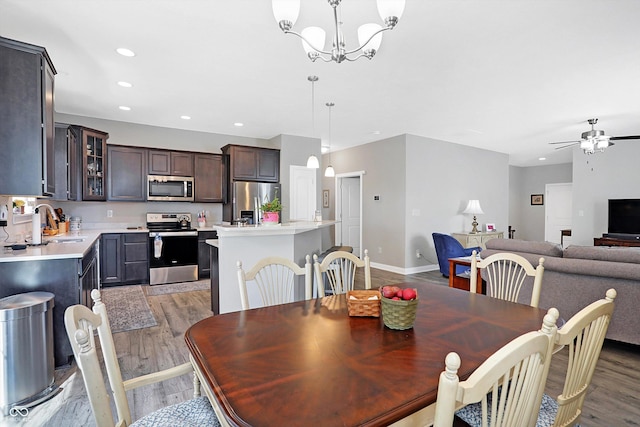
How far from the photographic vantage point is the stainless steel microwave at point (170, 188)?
5391 mm

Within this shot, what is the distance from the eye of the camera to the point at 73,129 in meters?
4.56

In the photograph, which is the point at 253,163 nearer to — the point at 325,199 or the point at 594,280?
the point at 325,199

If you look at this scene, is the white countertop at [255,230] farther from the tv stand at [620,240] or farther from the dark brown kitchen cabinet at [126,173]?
the tv stand at [620,240]

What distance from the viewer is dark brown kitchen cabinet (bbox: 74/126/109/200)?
186 inches

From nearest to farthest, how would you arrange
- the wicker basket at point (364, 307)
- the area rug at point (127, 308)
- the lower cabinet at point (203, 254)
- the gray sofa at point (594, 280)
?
the wicker basket at point (364, 307)
the gray sofa at point (594, 280)
the area rug at point (127, 308)
the lower cabinet at point (203, 254)

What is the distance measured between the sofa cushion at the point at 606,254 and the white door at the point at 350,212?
4.99 meters

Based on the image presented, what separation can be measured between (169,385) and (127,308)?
2.10 meters

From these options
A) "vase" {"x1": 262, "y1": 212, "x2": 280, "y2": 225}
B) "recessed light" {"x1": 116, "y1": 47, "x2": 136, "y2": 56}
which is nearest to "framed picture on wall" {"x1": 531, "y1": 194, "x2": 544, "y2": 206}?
"vase" {"x1": 262, "y1": 212, "x2": 280, "y2": 225}

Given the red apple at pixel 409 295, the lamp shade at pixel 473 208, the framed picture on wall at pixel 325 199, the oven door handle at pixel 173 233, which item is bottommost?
the oven door handle at pixel 173 233

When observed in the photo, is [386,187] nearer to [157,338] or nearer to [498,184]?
[498,184]

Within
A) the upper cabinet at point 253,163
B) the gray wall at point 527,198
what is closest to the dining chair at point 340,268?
the upper cabinet at point 253,163

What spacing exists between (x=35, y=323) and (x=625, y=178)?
362 inches

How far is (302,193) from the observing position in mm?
6238

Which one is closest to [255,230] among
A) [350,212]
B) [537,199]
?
[350,212]
